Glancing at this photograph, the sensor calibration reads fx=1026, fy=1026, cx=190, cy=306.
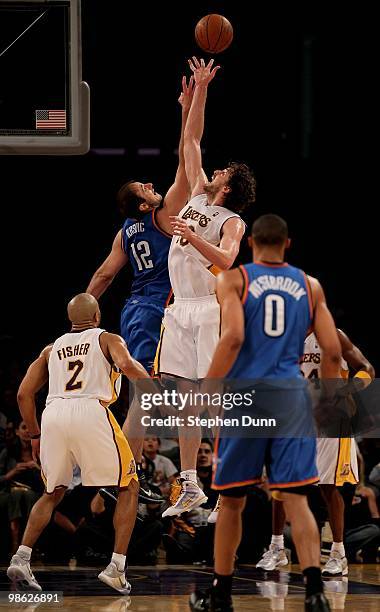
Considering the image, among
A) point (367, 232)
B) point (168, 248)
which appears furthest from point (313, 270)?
point (168, 248)

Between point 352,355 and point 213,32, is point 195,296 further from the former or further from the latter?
point 213,32

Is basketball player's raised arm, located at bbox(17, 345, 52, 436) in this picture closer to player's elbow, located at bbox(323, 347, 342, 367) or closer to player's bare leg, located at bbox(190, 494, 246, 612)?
player's bare leg, located at bbox(190, 494, 246, 612)

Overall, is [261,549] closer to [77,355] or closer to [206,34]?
[77,355]

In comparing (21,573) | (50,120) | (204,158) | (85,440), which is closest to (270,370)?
(85,440)

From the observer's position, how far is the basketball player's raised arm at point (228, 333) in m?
5.41

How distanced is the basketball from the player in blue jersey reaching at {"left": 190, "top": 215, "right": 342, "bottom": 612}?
314 cm

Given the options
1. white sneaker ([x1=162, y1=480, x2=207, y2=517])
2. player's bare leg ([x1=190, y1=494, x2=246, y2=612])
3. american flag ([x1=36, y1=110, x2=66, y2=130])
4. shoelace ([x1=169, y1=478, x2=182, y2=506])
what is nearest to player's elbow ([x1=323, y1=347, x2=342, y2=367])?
player's bare leg ([x1=190, y1=494, x2=246, y2=612])

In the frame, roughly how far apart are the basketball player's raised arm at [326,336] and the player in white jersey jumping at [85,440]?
2.02 metres

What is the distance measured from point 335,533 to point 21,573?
2859mm

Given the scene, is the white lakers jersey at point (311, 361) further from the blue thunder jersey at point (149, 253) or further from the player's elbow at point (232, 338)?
the player's elbow at point (232, 338)

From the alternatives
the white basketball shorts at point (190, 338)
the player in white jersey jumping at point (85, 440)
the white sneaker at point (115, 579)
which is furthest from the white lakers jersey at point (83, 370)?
the white sneaker at point (115, 579)

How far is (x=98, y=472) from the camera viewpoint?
749 centimetres

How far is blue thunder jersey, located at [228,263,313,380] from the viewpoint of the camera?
557 cm

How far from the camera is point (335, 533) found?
8.84 metres
